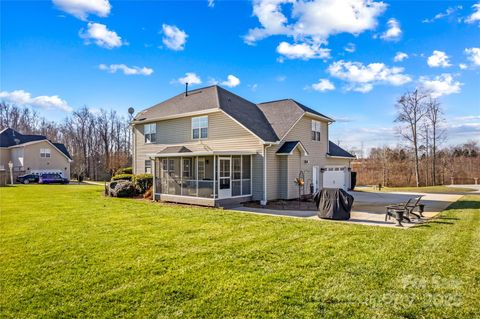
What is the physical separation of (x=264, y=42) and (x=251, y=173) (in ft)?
30.1

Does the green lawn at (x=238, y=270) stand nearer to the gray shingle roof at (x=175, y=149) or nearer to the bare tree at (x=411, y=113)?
the gray shingle roof at (x=175, y=149)

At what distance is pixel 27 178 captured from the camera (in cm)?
3228

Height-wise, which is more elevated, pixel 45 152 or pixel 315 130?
pixel 315 130

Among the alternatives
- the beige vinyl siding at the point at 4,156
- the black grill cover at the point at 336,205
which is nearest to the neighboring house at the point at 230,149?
→ the black grill cover at the point at 336,205

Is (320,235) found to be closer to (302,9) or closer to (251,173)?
(251,173)

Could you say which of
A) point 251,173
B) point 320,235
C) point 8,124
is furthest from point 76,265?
point 8,124

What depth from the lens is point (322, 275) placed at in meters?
4.89

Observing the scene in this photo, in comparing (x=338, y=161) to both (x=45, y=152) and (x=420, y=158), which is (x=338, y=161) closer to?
(x=420, y=158)

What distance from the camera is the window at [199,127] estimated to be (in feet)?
54.4

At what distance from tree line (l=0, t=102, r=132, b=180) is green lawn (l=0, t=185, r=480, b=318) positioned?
4224 cm

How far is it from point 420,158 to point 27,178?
48.1m

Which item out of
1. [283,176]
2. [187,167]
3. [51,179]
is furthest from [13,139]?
[283,176]

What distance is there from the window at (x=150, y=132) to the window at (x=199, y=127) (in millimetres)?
3880

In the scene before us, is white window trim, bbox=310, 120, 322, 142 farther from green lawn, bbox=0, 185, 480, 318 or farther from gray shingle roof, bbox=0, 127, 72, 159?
gray shingle roof, bbox=0, 127, 72, 159
